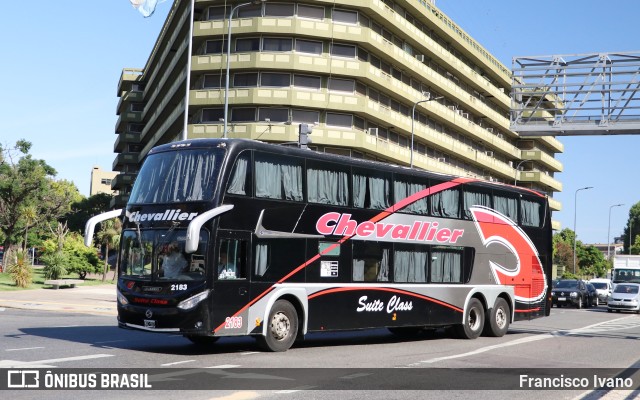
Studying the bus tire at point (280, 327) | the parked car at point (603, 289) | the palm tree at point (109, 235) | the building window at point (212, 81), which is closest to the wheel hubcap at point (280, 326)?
the bus tire at point (280, 327)

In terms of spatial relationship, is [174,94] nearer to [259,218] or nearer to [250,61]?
[250,61]

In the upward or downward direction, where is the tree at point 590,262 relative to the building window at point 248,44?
downward

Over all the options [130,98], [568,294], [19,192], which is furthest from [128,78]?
[568,294]

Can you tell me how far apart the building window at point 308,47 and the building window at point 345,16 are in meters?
2.25

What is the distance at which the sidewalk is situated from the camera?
26.6 meters

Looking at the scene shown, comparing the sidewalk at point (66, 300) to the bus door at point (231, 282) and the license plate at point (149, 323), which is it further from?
the bus door at point (231, 282)

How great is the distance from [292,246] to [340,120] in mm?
39100

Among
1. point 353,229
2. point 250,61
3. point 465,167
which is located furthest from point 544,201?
point 465,167

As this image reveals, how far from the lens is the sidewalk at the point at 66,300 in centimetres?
2664

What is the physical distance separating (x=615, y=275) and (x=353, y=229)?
36.9 metres

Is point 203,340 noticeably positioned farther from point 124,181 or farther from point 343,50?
point 124,181

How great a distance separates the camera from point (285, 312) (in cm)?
1562

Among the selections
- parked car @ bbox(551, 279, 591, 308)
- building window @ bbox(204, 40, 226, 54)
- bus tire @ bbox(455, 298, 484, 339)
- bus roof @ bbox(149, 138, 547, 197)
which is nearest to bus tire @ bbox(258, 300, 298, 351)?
bus roof @ bbox(149, 138, 547, 197)

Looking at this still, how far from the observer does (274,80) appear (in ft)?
174
